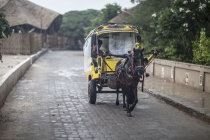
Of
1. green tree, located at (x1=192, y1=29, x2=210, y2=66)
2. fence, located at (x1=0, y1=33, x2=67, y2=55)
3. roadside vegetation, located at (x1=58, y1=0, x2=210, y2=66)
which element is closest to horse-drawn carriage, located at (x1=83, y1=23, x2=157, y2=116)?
green tree, located at (x1=192, y1=29, x2=210, y2=66)

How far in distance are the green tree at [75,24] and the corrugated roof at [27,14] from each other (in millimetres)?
8358

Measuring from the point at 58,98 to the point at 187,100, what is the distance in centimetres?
408

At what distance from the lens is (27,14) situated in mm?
43031

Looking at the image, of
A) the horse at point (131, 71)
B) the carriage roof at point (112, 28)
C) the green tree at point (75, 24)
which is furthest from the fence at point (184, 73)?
the green tree at point (75, 24)

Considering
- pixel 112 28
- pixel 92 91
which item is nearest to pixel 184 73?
pixel 112 28

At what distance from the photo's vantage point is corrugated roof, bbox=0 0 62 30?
38516 millimetres

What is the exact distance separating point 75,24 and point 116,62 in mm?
55525

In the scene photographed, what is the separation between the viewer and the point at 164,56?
1914 cm

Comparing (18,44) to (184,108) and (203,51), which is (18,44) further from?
(184,108)

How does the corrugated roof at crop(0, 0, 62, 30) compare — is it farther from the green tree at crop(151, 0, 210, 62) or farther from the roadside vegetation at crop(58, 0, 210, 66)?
the green tree at crop(151, 0, 210, 62)

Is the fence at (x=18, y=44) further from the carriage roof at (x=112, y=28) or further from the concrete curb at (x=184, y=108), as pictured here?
the carriage roof at (x=112, y=28)

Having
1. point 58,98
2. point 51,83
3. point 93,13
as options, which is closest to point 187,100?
point 58,98

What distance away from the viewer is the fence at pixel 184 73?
13.0 metres

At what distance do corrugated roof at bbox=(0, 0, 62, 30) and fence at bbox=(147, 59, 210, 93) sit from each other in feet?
77.9
